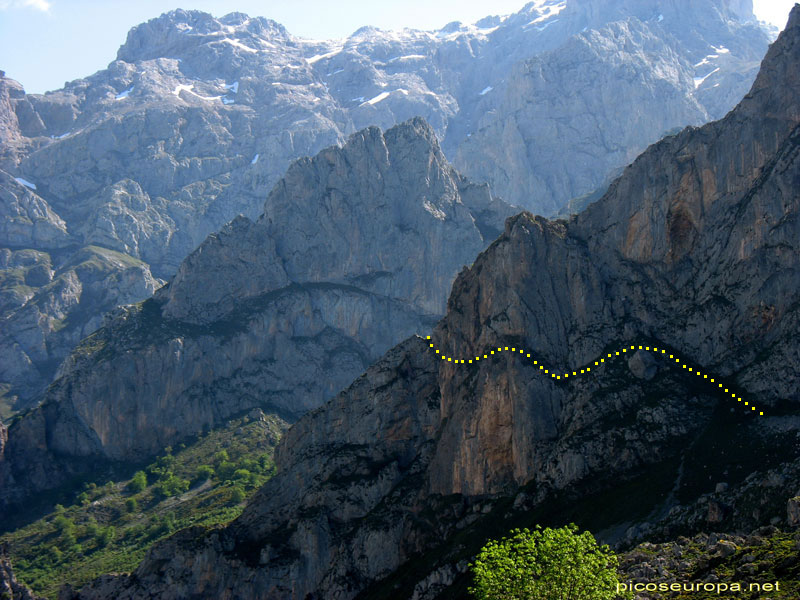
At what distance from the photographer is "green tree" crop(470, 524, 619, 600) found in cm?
7169

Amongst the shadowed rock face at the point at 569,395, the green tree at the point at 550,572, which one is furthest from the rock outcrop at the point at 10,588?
the green tree at the point at 550,572

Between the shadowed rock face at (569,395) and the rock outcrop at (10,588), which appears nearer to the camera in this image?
the shadowed rock face at (569,395)

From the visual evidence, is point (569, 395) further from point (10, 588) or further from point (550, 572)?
point (10, 588)

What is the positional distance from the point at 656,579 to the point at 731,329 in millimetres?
55951

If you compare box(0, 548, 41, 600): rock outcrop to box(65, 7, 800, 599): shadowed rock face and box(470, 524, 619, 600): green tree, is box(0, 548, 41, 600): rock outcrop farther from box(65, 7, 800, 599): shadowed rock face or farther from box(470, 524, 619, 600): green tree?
box(470, 524, 619, 600): green tree

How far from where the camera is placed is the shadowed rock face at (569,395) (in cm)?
12519

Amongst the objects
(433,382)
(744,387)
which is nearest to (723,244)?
(744,387)

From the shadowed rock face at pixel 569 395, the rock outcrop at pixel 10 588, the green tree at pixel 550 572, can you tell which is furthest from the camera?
the rock outcrop at pixel 10 588

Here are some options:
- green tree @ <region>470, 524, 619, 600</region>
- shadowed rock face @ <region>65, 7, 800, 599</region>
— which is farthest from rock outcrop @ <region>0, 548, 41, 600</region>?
green tree @ <region>470, 524, 619, 600</region>

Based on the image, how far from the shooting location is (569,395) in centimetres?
13850

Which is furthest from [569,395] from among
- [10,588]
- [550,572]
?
[10,588]

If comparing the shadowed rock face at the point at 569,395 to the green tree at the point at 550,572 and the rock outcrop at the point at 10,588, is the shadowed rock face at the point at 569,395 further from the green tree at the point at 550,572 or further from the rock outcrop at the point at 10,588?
the green tree at the point at 550,572

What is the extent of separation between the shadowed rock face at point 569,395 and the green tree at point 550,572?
3746 cm

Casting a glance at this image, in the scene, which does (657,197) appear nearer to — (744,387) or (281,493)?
(744,387)
